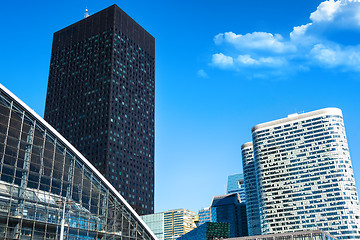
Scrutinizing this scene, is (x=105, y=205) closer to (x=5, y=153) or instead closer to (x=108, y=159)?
(x=5, y=153)

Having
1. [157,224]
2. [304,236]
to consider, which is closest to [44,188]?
[304,236]

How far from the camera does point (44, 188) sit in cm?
5453

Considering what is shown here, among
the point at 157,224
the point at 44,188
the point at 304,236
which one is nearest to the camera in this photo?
the point at 44,188

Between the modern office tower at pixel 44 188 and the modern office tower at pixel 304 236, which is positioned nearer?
the modern office tower at pixel 44 188

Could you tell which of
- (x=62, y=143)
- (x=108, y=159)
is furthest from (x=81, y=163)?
(x=108, y=159)

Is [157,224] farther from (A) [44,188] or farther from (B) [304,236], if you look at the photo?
(A) [44,188]

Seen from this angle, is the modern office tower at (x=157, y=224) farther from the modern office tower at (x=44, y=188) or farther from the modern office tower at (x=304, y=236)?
the modern office tower at (x=44, y=188)

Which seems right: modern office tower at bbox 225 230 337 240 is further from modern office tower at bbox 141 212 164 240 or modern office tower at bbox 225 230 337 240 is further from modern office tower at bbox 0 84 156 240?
modern office tower at bbox 0 84 156 240

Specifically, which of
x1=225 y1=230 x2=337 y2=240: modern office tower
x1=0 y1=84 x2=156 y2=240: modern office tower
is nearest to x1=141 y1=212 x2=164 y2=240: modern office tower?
x1=225 y1=230 x2=337 y2=240: modern office tower

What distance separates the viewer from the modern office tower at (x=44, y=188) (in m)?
50.8

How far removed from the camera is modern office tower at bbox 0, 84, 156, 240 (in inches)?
1999

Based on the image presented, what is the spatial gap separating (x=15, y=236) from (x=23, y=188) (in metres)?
5.80

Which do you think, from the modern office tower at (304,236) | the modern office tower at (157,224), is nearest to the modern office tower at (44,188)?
the modern office tower at (304,236)

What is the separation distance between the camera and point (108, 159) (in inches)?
7047
